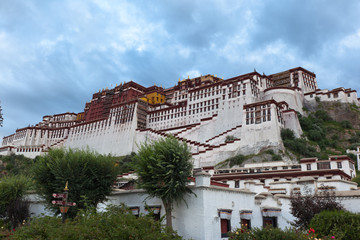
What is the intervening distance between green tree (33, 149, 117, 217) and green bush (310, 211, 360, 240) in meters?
13.5

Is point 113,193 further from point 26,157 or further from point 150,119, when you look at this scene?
point 26,157

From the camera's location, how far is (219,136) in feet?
193

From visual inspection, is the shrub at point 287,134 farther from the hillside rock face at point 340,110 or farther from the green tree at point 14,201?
the green tree at point 14,201

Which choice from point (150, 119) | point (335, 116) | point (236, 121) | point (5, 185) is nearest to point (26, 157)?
point (150, 119)

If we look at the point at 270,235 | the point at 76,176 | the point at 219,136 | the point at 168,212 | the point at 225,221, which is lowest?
the point at 270,235

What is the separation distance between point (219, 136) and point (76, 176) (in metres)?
39.8

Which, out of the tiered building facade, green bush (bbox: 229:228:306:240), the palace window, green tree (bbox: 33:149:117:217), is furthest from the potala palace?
green bush (bbox: 229:228:306:240)

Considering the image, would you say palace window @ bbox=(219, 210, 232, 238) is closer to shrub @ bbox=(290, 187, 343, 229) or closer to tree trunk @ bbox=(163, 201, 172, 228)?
tree trunk @ bbox=(163, 201, 172, 228)

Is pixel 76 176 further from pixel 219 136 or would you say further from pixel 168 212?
pixel 219 136

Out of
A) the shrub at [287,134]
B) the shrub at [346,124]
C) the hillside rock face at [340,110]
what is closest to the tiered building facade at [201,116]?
the shrub at [287,134]

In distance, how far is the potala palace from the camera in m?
18.7

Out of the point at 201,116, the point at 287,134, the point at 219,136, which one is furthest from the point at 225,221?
the point at 201,116

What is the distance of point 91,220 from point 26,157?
82039 millimetres

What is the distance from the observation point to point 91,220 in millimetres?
13141
